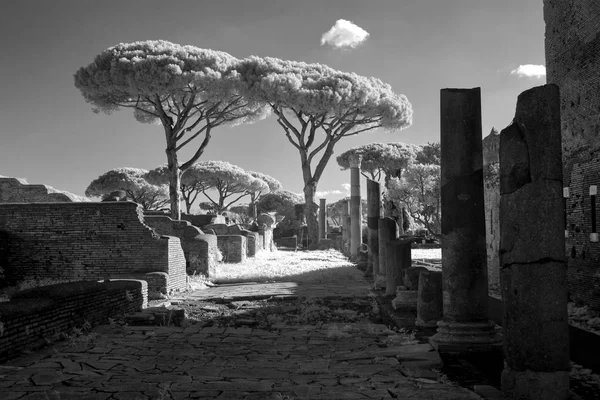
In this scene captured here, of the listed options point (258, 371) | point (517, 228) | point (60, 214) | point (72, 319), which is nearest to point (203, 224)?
point (60, 214)

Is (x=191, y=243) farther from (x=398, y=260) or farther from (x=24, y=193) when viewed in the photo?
(x=24, y=193)

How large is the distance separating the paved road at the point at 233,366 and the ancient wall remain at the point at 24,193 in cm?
1953

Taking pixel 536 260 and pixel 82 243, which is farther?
pixel 82 243

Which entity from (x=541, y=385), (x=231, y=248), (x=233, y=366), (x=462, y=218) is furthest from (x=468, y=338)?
(x=231, y=248)

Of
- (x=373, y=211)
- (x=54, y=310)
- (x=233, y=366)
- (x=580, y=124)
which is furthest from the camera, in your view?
(x=373, y=211)

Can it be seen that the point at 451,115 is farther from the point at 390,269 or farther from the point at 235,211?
the point at 235,211

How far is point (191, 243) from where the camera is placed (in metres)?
16.8

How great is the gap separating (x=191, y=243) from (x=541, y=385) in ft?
43.9

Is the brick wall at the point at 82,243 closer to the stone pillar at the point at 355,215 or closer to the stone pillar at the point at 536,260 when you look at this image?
the stone pillar at the point at 536,260

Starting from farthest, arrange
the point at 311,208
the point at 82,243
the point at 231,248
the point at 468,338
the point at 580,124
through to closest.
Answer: the point at 311,208 < the point at 231,248 < the point at 82,243 < the point at 580,124 < the point at 468,338

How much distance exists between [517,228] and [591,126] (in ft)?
24.7

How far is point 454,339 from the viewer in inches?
241

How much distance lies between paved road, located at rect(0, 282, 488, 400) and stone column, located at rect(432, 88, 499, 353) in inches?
23.4

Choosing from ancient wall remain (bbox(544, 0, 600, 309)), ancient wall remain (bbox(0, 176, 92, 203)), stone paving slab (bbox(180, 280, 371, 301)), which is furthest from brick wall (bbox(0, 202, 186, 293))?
ancient wall remain (bbox(0, 176, 92, 203))
